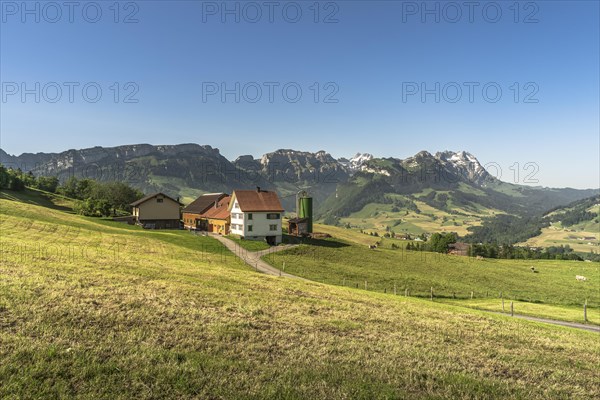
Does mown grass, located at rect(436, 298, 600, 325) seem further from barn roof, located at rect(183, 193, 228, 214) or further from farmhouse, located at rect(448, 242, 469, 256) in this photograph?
farmhouse, located at rect(448, 242, 469, 256)

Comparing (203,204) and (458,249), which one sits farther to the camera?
(458,249)

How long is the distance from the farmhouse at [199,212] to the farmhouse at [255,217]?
1780 centimetres

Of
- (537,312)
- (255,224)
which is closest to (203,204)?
(255,224)

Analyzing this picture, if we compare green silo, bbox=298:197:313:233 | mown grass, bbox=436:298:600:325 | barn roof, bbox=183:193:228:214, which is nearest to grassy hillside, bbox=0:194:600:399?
mown grass, bbox=436:298:600:325

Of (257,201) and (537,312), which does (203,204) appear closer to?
(257,201)

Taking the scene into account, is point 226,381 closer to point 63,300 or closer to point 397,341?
point 397,341

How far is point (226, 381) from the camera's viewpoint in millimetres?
10156

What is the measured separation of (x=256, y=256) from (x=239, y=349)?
171 ft

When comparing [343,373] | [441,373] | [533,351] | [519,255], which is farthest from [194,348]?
[519,255]

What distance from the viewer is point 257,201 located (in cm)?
8288

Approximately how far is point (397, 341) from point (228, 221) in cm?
7433

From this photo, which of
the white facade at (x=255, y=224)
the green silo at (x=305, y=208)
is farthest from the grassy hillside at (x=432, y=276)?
the green silo at (x=305, y=208)

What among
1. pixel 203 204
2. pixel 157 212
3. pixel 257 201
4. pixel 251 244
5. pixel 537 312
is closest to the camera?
pixel 537 312

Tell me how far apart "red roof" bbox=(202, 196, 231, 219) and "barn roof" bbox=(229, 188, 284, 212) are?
4513 mm
